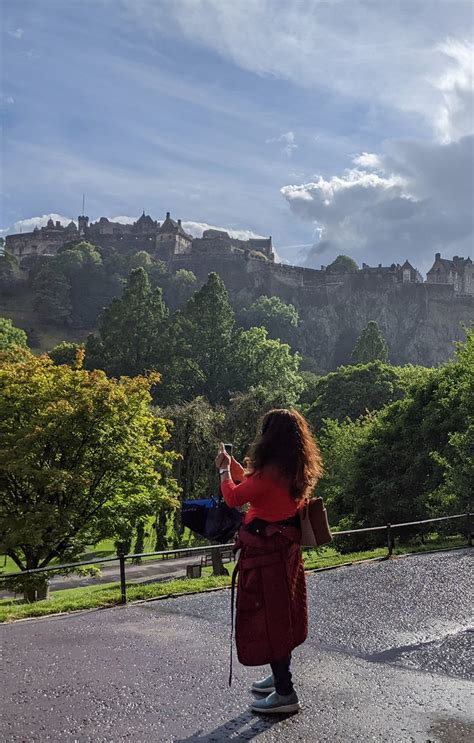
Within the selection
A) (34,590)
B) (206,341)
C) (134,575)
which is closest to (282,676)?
(34,590)

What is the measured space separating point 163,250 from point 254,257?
1591cm

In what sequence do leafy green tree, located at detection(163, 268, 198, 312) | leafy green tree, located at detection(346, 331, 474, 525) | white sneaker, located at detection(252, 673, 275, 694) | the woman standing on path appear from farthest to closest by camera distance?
leafy green tree, located at detection(163, 268, 198, 312)
leafy green tree, located at detection(346, 331, 474, 525)
white sneaker, located at detection(252, 673, 275, 694)
the woman standing on path

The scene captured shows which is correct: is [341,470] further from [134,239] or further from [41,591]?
[134,239]

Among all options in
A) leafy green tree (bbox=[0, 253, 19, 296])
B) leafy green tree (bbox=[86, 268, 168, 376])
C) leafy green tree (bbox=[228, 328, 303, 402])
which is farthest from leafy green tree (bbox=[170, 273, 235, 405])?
leafy green tree (bbox=[0, 253, 19, 296])

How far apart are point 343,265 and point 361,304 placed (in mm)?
15127

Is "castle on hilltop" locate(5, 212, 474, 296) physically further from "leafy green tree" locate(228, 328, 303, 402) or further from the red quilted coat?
the red quilted coat

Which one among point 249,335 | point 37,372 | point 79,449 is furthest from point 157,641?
point 249,335

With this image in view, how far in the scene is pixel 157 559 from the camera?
107ft

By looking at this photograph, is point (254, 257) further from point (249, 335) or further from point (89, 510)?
point (89, 510)

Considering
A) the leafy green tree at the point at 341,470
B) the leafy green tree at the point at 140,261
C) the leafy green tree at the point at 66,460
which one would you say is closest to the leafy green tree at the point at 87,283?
the leafy green tree at the point at 140,261

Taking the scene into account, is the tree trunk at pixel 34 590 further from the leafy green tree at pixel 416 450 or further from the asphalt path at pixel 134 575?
the leafy green tree at pixel 416 450

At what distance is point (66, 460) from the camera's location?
16.2 metres

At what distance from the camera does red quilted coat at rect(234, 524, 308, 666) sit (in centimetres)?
410

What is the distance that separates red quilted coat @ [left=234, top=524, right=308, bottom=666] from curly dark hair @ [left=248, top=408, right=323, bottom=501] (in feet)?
1.05
